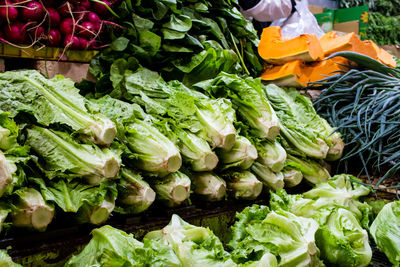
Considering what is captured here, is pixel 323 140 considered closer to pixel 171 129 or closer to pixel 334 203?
pixel 334 203

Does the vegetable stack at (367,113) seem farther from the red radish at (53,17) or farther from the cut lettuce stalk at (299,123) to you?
the red radish at (53,17)

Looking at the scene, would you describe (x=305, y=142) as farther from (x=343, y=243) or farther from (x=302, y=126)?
(x=343, y=243)

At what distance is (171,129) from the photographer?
7.38ft

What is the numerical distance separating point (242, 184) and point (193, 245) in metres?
0.89

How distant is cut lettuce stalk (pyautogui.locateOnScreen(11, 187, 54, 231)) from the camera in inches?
60.1

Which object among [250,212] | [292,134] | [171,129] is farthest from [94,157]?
[292,134]

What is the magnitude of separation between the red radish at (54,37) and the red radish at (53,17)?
0.16ft

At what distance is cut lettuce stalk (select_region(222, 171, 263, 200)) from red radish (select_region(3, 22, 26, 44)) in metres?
1.56

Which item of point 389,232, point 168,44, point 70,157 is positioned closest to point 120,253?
point 70,157

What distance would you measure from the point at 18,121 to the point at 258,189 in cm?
143

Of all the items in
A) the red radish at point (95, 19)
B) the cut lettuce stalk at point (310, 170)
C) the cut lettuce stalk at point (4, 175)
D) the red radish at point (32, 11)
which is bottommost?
the cut lettuce stalk at point (310, 170)

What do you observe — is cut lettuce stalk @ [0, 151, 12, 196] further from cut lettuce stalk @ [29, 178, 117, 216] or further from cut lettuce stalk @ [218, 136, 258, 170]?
cut lettuce stalk @ [218, 136, 258, 170]

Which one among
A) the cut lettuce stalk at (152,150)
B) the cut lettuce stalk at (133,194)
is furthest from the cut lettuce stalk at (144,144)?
the cut lettuce stalk at (133,194)

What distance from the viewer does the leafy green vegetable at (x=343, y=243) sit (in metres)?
1.91
